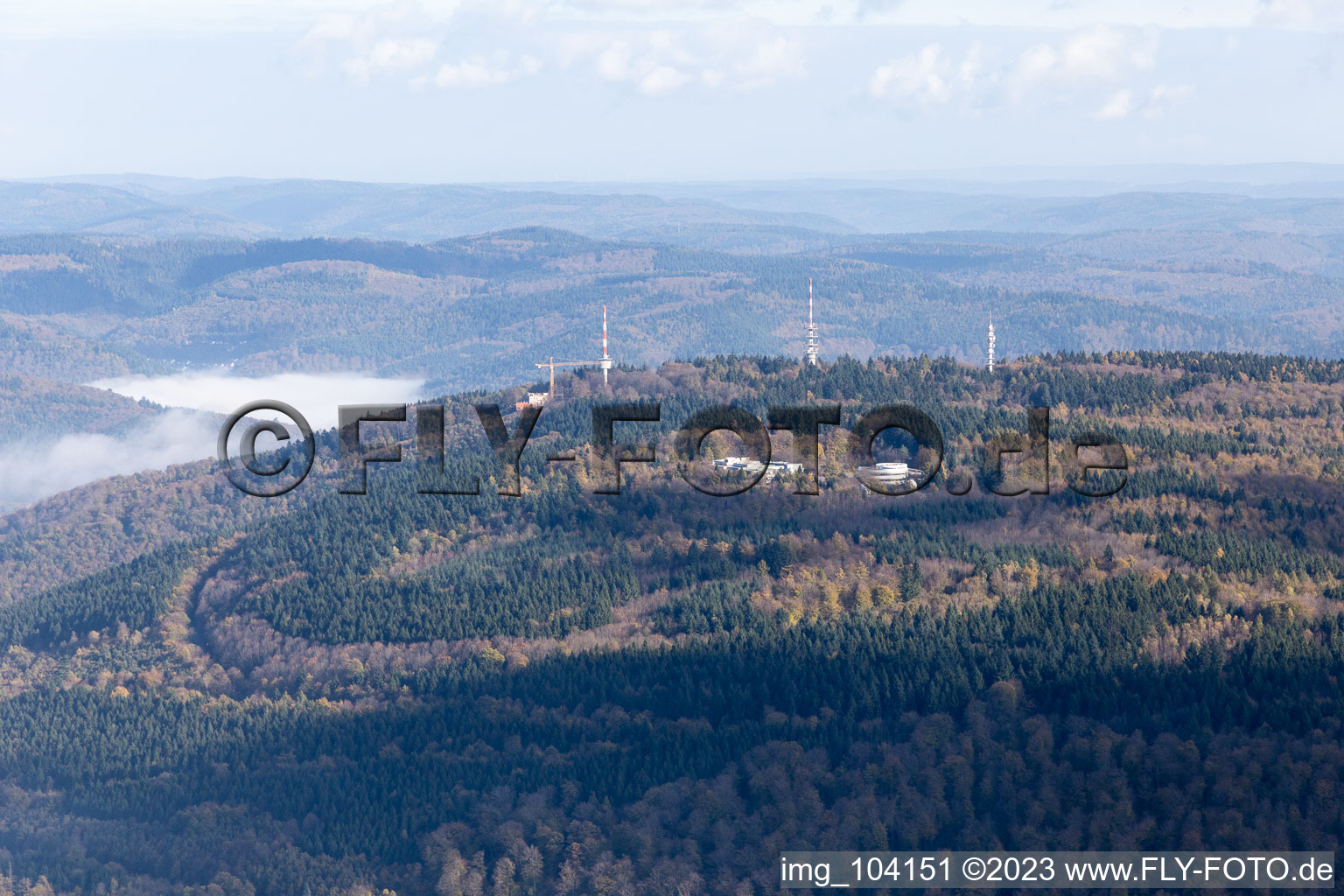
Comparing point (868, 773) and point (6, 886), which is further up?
point (868, 773)

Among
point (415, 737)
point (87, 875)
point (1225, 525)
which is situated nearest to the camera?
point (87, 875)

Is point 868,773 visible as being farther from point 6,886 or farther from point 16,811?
point 16,811

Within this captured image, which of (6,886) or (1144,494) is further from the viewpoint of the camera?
(1144,494)

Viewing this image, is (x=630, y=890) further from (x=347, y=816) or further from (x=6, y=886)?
(x=6, y=886)

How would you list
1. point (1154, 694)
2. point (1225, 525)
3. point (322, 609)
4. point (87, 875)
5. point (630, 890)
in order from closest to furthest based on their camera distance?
point (630, 890) → point (1154, 694) → point (87, 875) → point (1225, 525) → point (322, 609)

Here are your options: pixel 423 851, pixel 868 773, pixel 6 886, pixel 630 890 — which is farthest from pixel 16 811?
pixel 868 773

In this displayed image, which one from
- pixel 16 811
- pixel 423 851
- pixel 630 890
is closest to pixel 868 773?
pixel 630 890
